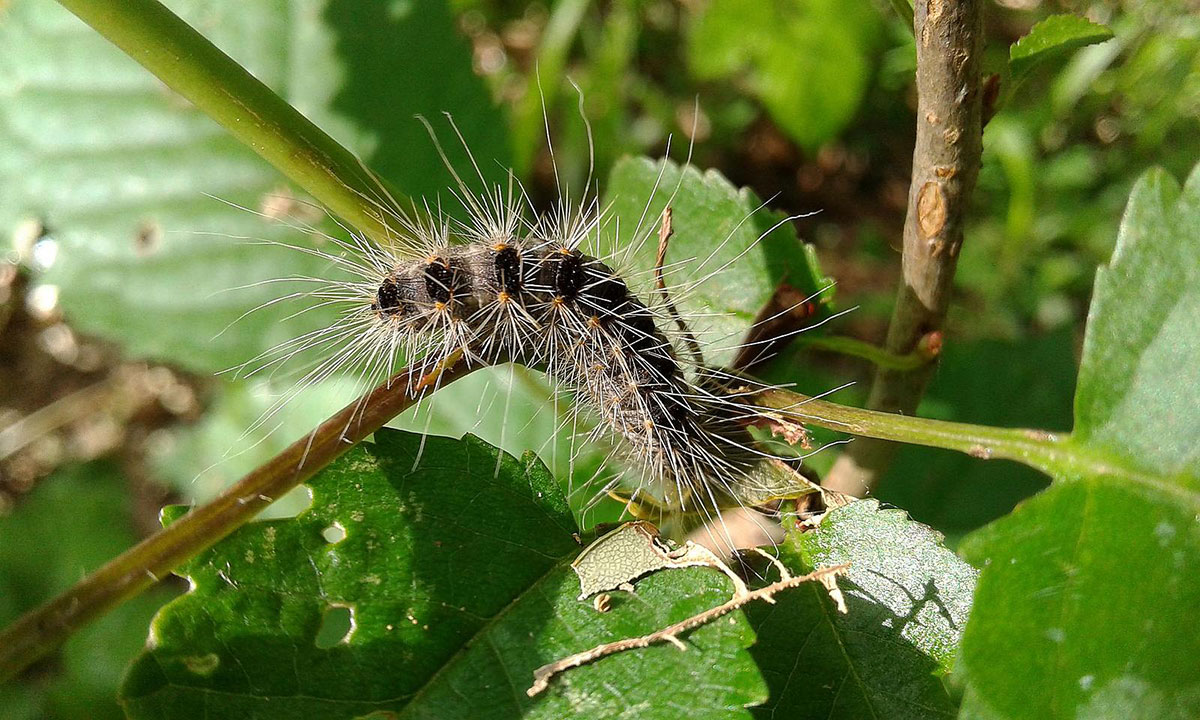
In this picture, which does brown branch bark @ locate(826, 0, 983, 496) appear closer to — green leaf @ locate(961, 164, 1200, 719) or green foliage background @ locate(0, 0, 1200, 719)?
green foliage background @ locate(0, 0, 1200, 719)

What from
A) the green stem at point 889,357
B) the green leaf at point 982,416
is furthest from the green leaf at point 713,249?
the green leaf at point 982,416

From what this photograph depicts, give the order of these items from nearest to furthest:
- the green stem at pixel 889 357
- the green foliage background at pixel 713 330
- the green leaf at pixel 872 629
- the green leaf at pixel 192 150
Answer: the green foliage background at pixel 713 330 → the green leaf at pixel 872 629 → the green stem at pixel 889 357 → the green leaf at pixel 192 150

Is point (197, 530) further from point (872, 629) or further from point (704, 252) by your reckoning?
point (704, 252)

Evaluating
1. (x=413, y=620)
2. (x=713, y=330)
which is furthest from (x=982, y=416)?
(x=413, y=620)

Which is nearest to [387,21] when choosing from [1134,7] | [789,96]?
[789,96]

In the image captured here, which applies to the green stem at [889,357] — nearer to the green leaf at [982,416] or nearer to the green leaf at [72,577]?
the green leaf at [982,416]

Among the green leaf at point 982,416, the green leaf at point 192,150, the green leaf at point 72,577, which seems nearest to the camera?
the green leaf at point 192,150
